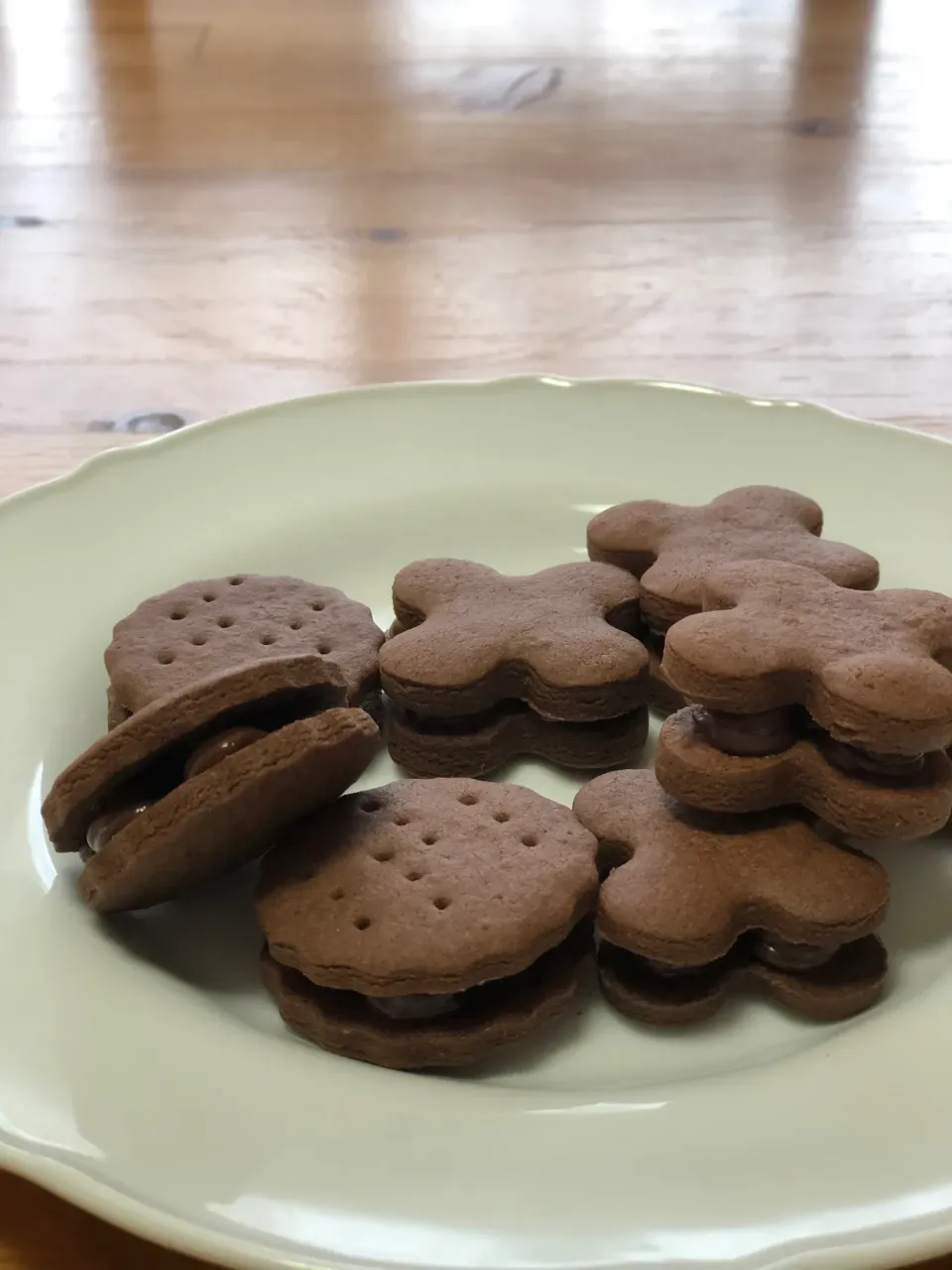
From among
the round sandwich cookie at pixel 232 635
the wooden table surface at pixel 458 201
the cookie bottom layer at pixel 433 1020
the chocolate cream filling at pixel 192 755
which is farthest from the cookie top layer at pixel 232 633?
the wooden table surface at pixel 458 201

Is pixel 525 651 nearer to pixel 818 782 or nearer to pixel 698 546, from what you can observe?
pixel 698 546

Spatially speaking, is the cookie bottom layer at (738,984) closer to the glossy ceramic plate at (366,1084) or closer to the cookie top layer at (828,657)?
the glossy ceramic plate at (366,1084)

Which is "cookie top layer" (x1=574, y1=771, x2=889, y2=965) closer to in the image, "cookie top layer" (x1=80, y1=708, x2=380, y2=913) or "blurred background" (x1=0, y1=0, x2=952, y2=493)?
"cookie top layer" (x1=80, y1=708, x2=380, y2=913)

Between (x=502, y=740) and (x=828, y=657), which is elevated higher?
(x=828, y=657)

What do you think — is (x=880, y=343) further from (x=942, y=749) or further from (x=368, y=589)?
(x=942, y=749)

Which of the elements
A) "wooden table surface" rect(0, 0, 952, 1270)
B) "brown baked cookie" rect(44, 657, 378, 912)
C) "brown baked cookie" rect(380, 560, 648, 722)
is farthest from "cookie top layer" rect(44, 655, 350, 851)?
"wooden table surface" rect(0, 0, 952, 1270)

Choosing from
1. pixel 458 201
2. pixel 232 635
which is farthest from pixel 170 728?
pixel 458 201
